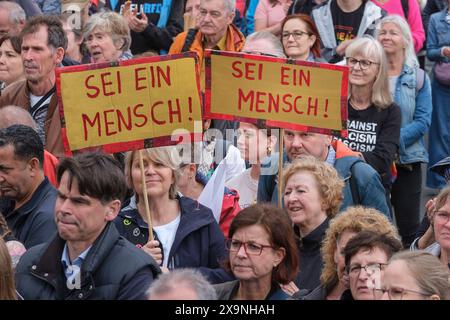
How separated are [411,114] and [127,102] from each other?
3740mm

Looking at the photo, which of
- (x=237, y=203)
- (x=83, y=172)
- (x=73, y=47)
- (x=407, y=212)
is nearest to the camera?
(x=83, y=172)

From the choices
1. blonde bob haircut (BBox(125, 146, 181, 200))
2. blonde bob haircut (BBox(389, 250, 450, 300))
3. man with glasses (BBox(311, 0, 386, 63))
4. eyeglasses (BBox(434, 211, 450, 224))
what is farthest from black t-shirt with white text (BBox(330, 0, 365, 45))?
blonde bob haircut (BBox(389, 250, 450, 300))

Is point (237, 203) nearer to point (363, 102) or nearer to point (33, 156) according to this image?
point (33, 156)

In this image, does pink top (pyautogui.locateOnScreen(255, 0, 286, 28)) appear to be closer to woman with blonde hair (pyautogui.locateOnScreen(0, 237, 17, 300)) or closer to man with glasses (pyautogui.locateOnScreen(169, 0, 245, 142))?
man with glasses (pyautogui.locateOnScreen(169, 0, 245, 142))

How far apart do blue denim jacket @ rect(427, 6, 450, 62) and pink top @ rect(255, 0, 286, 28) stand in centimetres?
146

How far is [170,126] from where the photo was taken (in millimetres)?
7496

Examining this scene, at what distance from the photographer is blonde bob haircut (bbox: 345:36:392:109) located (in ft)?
31.6

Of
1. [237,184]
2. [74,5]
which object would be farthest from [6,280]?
[74,5]

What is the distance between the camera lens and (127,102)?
7.46m

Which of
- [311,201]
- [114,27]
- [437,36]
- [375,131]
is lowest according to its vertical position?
[375,131]

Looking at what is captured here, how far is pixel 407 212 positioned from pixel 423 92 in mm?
1072

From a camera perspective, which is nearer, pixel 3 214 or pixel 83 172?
pixel 83 172

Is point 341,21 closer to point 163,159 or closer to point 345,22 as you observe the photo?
point 345,22

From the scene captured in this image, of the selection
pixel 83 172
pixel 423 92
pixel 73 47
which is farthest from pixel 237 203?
pixel 73 47
